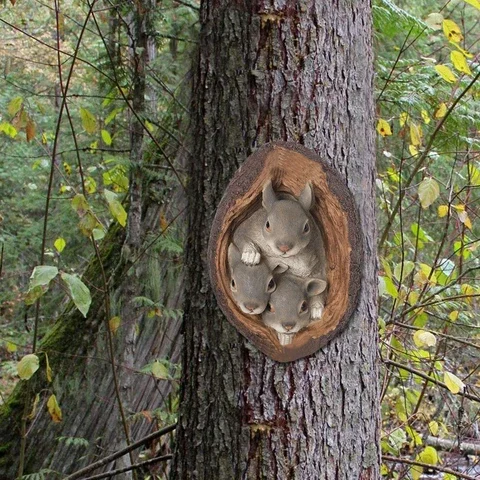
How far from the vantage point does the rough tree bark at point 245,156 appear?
1800mm

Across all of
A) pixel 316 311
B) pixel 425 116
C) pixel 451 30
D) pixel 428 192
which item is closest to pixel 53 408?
pixel 316 311

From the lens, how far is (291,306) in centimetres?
182

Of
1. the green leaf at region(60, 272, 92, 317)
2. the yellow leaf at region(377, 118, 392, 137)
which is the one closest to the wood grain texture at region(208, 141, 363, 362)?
the green leaf at region(60, 272, 92, 317)

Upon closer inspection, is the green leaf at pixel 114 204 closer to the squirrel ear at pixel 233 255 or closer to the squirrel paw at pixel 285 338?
the squirrel ear at pixel 233 255

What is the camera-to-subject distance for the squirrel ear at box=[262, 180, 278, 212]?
5.86 ft

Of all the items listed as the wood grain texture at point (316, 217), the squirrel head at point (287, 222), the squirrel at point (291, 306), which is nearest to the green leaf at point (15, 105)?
the wood grain texture at point (316, 217)

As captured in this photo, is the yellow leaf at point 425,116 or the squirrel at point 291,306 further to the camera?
the yellow leaf at point 425,116

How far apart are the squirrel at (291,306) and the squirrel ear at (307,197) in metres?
0.21

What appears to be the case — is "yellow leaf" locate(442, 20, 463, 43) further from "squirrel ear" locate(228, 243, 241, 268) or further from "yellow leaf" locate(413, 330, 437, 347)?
"squirrel ear" locate(228, 243, 241, 268)

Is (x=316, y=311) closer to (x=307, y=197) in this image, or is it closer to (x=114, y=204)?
(x=307, y=197)

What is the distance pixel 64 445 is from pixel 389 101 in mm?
2512

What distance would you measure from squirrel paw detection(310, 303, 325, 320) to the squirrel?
11 millimetres

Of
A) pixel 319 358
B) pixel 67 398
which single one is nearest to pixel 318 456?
pixel 319 358

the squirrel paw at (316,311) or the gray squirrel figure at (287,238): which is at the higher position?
the gray squirrel figure at (287,238)
